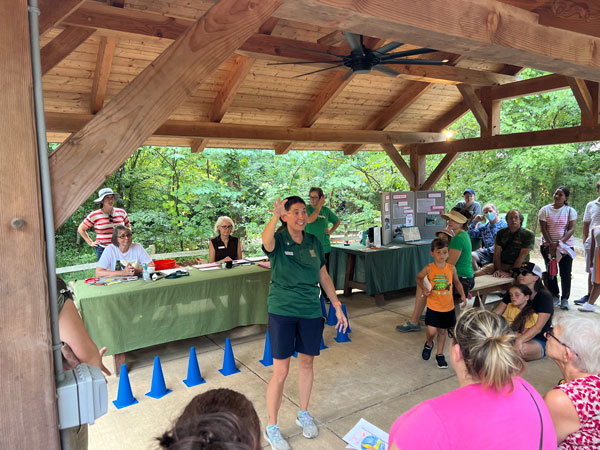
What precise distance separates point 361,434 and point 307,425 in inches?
14.2

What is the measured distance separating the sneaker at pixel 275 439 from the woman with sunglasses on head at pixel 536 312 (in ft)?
7.37

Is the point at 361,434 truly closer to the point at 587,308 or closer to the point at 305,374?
the point at 305,374

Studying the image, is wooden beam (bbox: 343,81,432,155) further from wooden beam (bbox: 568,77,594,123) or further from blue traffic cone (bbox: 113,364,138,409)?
blue traffic cone (bbox: 113,364,138,409)

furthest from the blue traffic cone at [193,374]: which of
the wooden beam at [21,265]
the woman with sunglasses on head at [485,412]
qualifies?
the woman with sunglasses on head at [485,412]

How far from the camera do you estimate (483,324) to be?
57.2 inches

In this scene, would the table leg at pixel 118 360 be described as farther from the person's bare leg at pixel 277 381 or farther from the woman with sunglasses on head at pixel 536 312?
the woman with sunglasses on head at pixel 536 312

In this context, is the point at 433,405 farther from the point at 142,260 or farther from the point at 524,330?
the point at 142,260

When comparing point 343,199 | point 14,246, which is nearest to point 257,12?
→ point 14,246

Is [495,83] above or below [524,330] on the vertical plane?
above

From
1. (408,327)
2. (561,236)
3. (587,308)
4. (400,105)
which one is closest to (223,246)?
(408,327)

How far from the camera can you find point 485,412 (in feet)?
4.28

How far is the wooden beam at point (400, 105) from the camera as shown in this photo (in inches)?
287

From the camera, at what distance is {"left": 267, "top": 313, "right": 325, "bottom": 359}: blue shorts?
2.67m

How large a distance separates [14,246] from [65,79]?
4.98 m
